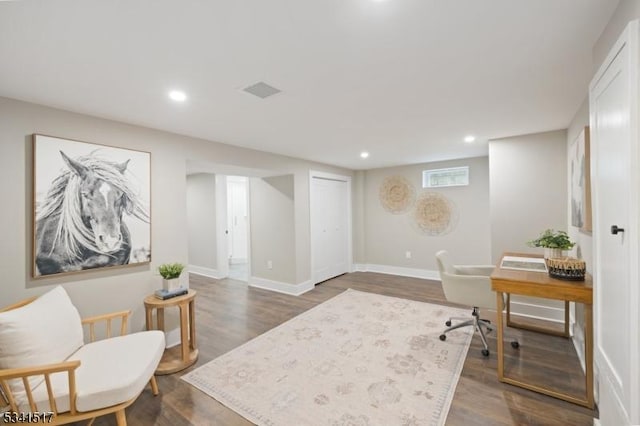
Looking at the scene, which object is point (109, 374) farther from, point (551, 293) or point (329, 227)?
point (329, 227)

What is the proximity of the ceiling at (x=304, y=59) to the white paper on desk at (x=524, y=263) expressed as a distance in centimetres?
145

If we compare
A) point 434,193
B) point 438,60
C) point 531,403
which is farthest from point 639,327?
point 434,193

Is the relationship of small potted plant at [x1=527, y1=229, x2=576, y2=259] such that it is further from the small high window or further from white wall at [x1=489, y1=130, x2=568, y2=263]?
the small high window

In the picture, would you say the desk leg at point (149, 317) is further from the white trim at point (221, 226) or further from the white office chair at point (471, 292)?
the white trim at point (221, 226)

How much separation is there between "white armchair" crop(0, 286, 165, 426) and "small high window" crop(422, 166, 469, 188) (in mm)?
4988

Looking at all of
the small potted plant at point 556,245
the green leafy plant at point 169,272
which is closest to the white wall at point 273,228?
the green leafy plant at point 169,272

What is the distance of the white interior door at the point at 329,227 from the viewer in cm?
518

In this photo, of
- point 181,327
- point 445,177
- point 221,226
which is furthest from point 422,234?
point 181,327

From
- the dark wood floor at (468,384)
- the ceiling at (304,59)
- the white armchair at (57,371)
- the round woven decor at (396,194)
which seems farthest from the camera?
the round woven decor at (396,194)

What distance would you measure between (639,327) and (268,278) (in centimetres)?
448

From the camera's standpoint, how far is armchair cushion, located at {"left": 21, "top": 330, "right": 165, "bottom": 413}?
1.51 m

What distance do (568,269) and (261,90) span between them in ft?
8.72

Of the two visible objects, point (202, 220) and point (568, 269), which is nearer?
point (568, 269)

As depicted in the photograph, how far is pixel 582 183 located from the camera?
2.22m
